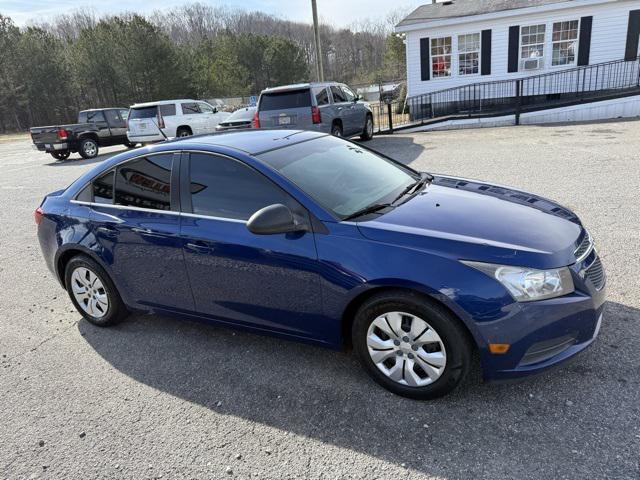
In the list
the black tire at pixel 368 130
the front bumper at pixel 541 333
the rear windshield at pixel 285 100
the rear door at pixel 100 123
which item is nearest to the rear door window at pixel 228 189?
the front bumper at pixel 541 333

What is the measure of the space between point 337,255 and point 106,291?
2269 millimetres

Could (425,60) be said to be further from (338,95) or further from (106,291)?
(106,291)

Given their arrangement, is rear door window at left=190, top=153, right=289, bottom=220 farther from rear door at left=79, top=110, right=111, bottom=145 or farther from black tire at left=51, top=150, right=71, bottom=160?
rear door at left=79, top=110, right=111, bottom=145

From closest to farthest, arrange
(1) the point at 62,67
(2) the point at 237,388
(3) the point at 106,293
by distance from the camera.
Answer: (2) the point at 237,388 < (3) the point at 106,293 < (1) the point at 62,67

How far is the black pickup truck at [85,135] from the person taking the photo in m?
17.2

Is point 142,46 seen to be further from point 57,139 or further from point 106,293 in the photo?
point 106,293

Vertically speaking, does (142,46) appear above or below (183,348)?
above

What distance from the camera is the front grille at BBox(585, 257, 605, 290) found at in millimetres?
2824

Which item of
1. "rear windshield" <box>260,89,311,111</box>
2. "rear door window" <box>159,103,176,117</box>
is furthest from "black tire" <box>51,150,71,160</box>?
"rear windshield" <box>260,89,311,111</box>

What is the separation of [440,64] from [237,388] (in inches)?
736

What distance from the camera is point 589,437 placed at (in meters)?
2.48

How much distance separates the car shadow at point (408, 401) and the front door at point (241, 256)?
0.37m

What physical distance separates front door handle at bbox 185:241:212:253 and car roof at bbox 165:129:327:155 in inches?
28.7

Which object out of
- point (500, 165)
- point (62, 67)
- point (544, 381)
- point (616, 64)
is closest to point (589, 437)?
point (544, 381)
